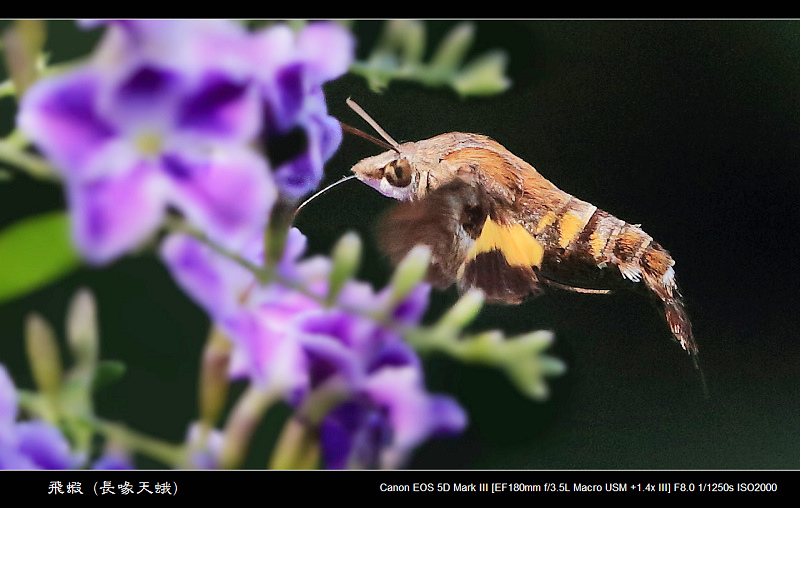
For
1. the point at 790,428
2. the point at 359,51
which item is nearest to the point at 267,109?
the point at 359,51

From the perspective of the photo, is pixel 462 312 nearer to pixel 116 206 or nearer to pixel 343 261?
pixel 343 261

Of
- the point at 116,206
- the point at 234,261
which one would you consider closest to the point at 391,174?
the point at 234,261

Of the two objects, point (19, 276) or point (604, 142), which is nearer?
point (19, 276)

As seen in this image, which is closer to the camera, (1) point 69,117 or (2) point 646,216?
(1) point 69,117

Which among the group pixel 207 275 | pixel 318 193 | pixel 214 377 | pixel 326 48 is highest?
pixel 326 48
